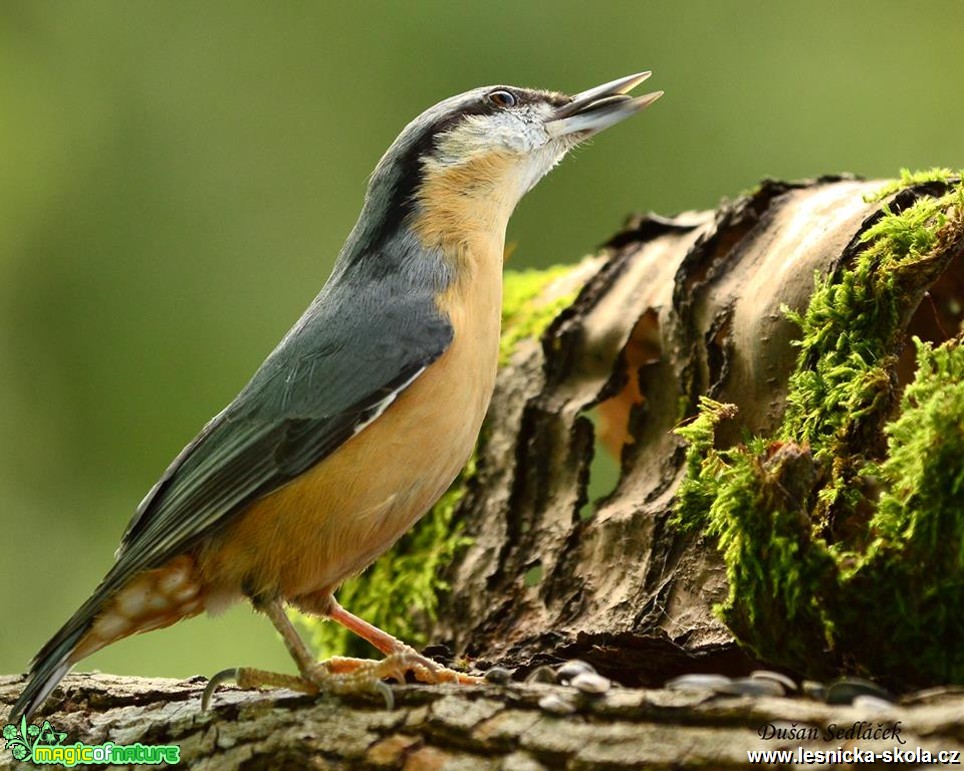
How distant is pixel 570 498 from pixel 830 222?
1.20 metres

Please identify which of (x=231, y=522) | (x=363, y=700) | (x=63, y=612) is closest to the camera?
(x=363, y=700)

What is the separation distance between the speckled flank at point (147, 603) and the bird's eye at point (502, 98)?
1848mm

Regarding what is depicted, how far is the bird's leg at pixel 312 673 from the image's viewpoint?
269 cm

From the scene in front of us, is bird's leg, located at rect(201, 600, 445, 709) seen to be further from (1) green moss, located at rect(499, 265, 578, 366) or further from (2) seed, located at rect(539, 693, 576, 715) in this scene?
(1) green moss, located at rect(499, 265, 578, 366)

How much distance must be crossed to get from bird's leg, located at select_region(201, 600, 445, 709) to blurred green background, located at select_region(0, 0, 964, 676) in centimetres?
324

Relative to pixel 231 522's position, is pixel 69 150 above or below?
above

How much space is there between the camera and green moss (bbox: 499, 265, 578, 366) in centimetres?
439

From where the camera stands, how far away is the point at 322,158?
24.6ft

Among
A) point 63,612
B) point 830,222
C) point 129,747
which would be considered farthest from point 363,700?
point 63,612

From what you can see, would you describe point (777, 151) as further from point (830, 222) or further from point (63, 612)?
point (63, 612)

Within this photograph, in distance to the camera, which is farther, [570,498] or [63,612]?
[63,612]

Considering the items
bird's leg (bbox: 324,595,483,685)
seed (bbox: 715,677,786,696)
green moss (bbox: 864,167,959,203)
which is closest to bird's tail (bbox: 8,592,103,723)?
bird's leg (bbox: 324,595,483,685)

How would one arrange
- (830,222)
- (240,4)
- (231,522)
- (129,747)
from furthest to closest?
1. (240,4)
2. (830,222)
3. (231,522)
4. (129,747)

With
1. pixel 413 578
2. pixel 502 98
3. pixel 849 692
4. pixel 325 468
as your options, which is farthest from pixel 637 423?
pixel 849 692
